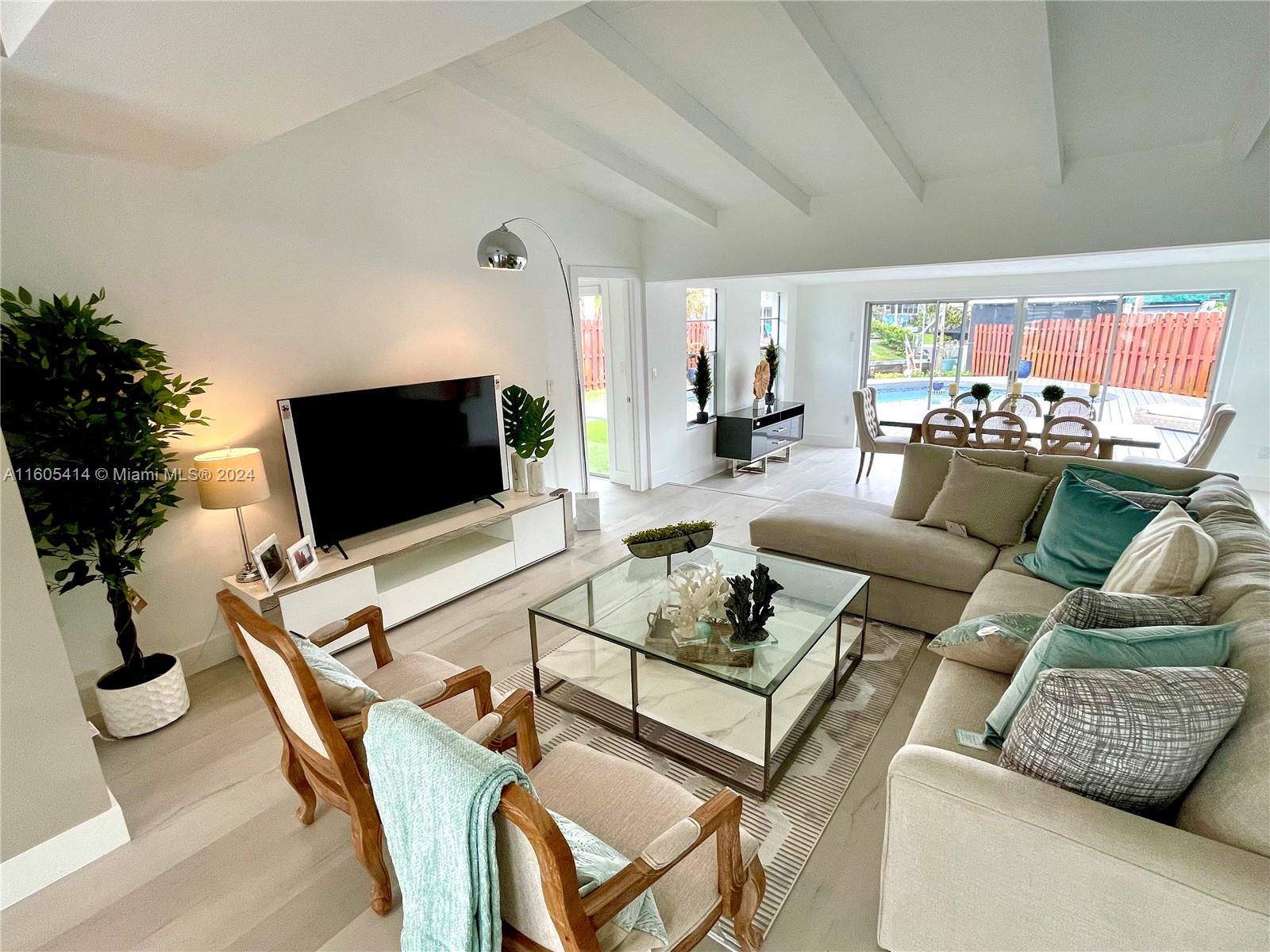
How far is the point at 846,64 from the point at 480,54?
5.57ft

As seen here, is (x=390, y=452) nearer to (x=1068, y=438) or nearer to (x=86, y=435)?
(x=86, y=435)

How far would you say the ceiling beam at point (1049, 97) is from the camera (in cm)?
221

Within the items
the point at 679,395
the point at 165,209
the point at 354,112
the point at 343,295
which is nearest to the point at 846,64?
the point at 354,112

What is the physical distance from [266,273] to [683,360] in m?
3.76

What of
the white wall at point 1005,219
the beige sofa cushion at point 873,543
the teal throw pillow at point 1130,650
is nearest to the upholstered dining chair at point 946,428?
the white wall at point 1005,219

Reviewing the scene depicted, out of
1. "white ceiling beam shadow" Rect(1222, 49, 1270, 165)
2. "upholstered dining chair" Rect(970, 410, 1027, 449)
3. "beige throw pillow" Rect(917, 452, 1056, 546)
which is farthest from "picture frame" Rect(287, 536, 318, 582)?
"upholstered dining chair" Rect(970, 410, 1027, 449)

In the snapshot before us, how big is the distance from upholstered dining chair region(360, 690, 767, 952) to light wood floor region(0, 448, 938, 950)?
369 mm

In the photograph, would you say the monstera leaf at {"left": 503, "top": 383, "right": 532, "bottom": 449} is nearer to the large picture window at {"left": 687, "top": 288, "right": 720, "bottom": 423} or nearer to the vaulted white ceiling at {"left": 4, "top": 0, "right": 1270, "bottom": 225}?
the vaulted white ceiling at {"left": 4, "top": 0, "right": 1270, "bottom": 225}

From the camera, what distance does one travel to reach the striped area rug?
6.09ft

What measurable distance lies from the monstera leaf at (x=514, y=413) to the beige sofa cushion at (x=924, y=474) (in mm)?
2418

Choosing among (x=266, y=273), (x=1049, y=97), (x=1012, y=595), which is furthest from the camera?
(x=266, y=273)

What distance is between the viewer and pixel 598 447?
766cm

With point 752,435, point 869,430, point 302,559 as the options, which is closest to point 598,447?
point 752,435

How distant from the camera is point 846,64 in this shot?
2734 millimetres
